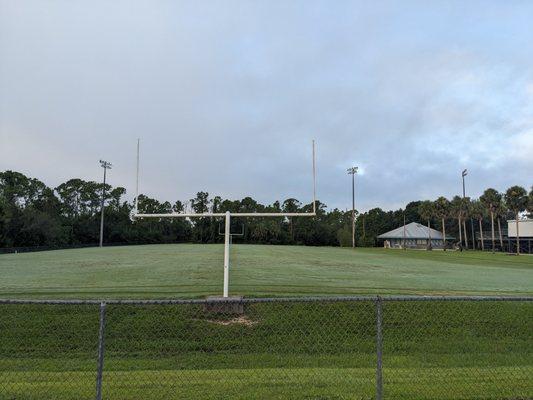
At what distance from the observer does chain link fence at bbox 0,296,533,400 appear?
20.1 ft

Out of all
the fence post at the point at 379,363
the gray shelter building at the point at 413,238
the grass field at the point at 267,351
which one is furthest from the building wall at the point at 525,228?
the fence post at the point at 379,363

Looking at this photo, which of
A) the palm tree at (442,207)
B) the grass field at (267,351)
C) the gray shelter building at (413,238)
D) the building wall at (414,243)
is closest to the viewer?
the grass field at (267,351)

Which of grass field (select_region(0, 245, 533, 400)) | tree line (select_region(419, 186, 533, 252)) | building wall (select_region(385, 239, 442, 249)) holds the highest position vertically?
tree line (select_region(419, 186, 533, 252))

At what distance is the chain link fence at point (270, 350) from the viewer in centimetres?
612

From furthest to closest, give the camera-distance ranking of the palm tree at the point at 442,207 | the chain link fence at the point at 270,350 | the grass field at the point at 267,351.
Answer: the palm tree at the point at 442,207, the grass field at the point at 267,351, the chain link fence at the point at 270,350

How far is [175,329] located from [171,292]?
4972mm

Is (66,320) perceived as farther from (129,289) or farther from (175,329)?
(129,289)

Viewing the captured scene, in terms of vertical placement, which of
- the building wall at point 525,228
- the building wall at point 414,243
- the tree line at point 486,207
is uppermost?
the tree line at point 486,207

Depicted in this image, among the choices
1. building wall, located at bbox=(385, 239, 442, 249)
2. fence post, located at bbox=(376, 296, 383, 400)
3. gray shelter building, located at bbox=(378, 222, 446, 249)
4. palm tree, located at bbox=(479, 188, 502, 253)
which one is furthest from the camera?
gray shelter building, located at bbox=(378, 222, 446, 249)

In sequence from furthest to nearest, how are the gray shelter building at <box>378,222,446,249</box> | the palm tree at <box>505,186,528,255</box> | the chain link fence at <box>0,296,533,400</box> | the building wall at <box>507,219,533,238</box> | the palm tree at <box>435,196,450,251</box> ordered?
the gray shelter building at <box>378,222,446,249</box>, the palm tree at <box>435,196,450,251</box>, the building wall at <box>507,219,533,238</box>, the palm tree at <box>505,186,528,255</box>, the chain link fence at <box>0,296,533,400</box>

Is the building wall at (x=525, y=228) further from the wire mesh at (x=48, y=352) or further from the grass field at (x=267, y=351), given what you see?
the wire mesh at (x=48, y=352)

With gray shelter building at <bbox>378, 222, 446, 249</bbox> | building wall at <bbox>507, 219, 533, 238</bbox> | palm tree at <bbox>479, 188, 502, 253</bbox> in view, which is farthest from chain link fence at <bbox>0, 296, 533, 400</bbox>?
gray shelter building at <bbox>378, 222, 446, 249</bbox>

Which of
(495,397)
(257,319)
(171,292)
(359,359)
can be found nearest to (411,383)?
(495,397)

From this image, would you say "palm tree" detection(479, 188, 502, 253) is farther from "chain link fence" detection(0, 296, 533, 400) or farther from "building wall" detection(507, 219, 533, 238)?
"chain link fence" detection(0, 296, 533, 400)
